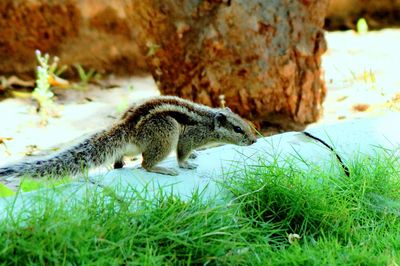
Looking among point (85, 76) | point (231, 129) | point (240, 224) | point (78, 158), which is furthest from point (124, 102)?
point (240, 224)

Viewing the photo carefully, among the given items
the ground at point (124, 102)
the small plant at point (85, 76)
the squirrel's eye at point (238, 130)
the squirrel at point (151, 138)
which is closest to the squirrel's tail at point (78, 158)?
the squirrel at point (151, 138)

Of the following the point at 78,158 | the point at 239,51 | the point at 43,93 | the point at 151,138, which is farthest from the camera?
the point at 43,93

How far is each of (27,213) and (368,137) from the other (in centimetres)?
236

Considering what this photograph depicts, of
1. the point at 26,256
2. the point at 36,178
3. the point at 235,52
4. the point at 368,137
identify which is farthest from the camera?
the point at 235,52

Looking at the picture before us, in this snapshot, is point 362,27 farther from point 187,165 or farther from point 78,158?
point 78,158

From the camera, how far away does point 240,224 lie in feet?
13.0

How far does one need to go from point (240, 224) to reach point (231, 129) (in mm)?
931

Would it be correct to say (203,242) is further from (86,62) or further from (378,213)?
(86,62)

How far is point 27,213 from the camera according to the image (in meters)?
3.73

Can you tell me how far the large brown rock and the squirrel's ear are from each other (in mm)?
1460

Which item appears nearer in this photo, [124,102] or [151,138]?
[151,138]

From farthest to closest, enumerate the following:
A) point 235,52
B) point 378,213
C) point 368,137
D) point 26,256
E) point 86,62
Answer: point 86,62
point 235,52
point 368,137
point 378,213
point 26,256

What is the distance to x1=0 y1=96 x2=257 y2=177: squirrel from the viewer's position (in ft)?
13.8

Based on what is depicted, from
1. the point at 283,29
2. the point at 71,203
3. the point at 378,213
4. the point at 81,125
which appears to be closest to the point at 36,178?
the point at 71,203
